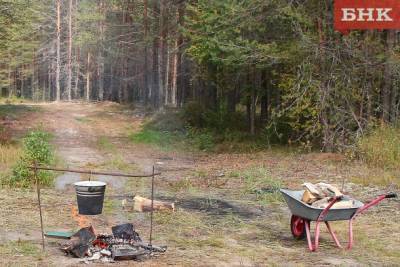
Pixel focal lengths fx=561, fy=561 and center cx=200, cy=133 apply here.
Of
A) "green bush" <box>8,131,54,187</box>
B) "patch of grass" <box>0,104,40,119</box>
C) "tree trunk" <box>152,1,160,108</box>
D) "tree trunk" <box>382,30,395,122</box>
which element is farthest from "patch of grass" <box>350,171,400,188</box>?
"patch of grass" <box>0,104,40,119</box>

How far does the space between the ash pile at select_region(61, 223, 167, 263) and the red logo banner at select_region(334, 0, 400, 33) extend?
1234cm

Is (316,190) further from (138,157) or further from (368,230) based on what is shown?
(138,157)

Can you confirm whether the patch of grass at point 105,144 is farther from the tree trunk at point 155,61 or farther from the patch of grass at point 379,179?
the patch of grass at point 379,179

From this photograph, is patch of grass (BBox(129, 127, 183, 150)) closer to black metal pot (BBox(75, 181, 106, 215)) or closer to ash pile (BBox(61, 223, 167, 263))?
black metal pot (BBox(75, 181, 106, 215))

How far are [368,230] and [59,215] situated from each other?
5361mm

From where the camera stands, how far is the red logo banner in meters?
17.8

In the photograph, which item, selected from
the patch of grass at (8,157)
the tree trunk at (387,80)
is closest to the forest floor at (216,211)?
the patch of grass at (8,157)

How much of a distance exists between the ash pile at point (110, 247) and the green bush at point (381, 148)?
9.34m

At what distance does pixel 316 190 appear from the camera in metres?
8.38

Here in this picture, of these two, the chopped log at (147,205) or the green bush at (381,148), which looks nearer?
the chopped log at (147,205)

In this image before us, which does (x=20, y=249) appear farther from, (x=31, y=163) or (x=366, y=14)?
(x=366, y=14)

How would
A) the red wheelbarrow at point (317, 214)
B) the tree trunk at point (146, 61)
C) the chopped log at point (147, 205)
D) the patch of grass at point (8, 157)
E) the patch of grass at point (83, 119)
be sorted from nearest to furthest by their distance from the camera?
the red wheelbarrow at point (317, 214) < the chopped log at point (147, 205) < the patch of grass at point (8, 157) < the patch of grass at point (83, 119) < the tree trunk at point (146, 61)

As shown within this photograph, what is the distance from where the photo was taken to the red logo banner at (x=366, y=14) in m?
17.8

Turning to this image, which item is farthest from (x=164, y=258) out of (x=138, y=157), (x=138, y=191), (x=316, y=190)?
(x=138, y=157)
